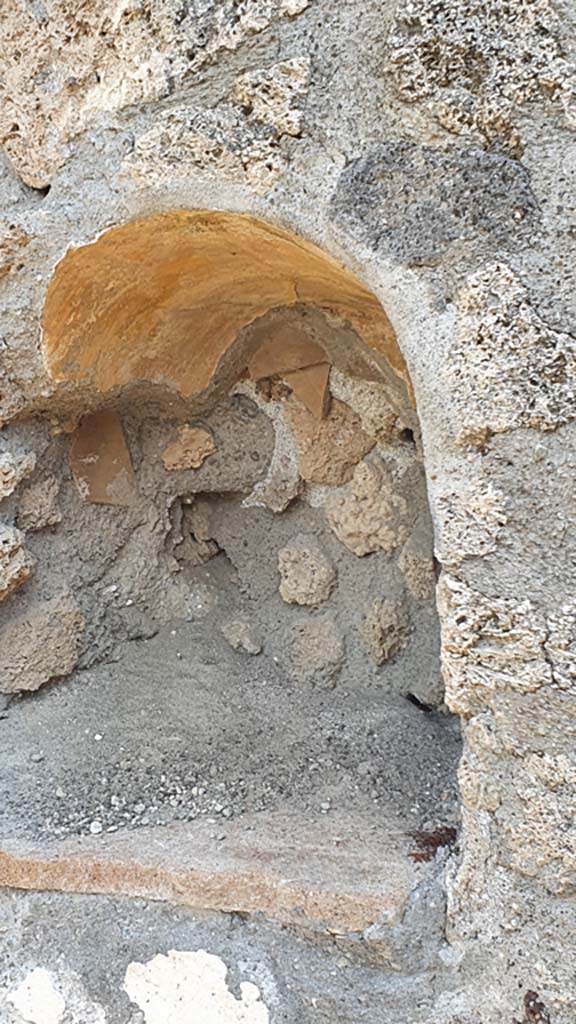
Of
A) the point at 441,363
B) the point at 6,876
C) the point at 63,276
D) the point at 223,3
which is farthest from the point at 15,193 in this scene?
the point at 6,876

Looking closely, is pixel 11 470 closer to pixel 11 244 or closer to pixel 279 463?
pixel 11 244

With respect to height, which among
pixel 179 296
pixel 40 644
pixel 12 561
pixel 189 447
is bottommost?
pixel 40 644

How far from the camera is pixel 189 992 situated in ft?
3.51

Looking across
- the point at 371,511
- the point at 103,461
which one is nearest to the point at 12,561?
the point at 103,461

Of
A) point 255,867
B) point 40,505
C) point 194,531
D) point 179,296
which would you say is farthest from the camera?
point 194,531

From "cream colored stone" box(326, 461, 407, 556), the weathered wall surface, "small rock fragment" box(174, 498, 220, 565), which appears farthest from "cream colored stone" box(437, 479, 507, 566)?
"small rock fragment" box(174, 498, 220, 565)

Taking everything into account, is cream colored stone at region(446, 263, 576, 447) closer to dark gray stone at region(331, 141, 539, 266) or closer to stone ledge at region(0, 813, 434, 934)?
dark gray stone at region(331, 141, 539, 266)

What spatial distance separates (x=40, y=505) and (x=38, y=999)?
73 centimetres

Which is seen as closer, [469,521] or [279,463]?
[469,521]

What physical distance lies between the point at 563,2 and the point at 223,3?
1.28ft

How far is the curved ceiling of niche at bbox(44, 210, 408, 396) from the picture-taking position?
3.52ft

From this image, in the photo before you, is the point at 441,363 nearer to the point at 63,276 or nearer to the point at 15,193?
the point at 63,276

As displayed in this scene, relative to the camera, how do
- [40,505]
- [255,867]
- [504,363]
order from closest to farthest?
1. [504,363]
2. [255,867]
3. [40,505]

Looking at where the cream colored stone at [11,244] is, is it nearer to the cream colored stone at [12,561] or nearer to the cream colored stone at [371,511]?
the cream colored stone at [12,561]
